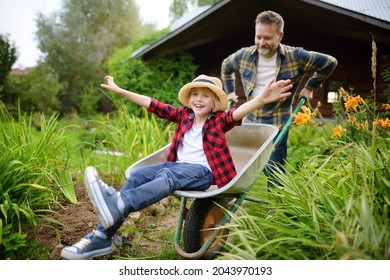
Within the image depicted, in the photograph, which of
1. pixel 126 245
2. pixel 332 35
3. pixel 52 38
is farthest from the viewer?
pixel 52 38

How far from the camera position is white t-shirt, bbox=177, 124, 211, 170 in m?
2.38

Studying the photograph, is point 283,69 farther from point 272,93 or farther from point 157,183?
point 157,183

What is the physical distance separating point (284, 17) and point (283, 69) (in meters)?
4.44

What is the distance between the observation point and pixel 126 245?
252cm

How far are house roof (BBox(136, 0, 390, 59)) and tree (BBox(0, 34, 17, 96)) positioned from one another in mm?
2426

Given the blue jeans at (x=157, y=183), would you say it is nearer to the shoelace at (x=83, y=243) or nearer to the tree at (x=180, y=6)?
the shoelace at (x=83, y=243)

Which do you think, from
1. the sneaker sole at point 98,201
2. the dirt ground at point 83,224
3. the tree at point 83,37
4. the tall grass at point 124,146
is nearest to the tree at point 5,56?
the tall grass at point 124,146

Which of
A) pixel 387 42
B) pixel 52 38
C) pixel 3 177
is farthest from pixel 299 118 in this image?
pixel 52 38

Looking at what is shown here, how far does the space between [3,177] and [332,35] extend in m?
6.14

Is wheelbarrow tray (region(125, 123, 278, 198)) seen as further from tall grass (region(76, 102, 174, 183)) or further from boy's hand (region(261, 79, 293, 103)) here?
tall grass (region(76, 102, 174, 183))

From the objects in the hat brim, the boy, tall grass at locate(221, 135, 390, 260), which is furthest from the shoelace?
the hat brim

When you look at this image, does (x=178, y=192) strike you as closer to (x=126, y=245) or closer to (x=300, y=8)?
(x=126, y=245)

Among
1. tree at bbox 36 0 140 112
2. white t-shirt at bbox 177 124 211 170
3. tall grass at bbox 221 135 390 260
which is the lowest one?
tall grass at bbox 221 135 390 260

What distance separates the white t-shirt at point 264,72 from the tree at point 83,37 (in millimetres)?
14036
